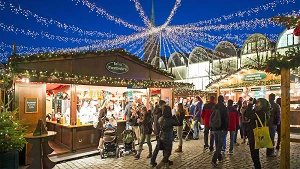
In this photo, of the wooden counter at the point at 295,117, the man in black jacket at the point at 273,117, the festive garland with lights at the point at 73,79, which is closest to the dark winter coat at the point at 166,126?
the man in black jacket at the point at 273,117

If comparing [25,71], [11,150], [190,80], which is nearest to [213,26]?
[25,71]

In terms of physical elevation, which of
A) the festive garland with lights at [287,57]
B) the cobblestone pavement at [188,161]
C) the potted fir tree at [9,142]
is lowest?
the cobblestone pavement at [188,161]

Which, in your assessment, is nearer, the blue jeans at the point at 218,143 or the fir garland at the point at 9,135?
the fir garland at the point at 9,135

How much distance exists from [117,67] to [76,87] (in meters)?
2.14

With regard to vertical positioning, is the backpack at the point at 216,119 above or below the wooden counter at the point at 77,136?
above

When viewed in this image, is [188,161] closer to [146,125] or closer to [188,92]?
[146,125]

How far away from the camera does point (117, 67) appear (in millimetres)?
10570

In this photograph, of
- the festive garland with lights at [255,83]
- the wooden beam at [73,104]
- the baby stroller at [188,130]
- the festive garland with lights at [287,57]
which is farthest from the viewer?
the festive garland with lights at [255,83]

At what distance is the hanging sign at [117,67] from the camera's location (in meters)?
10.3

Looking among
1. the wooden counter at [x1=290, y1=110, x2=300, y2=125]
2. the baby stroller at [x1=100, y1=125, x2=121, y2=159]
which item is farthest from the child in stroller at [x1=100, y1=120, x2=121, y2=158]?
the wooden counter at [x1=290, y1=110, x2=300, y2=125]

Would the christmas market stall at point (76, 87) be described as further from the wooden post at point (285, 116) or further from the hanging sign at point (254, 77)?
the hanging sign at point (254, 77)

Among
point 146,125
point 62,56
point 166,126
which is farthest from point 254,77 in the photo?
point 62,56

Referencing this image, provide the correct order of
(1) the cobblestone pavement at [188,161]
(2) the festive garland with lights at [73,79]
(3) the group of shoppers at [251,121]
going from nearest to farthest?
(3) the group of shoppers at [251,121], (1) the cobblestone pavement at [188,161], (2) the festive garland with lights at [73,79]

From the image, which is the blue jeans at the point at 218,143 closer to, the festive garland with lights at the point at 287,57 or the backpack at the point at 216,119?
the backpack at the point at 216,119
